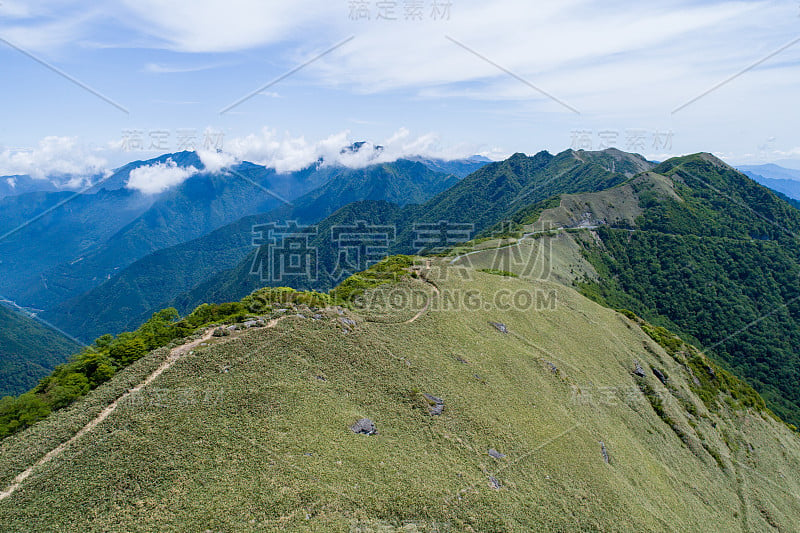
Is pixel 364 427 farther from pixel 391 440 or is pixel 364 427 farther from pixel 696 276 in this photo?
pixel 696 276

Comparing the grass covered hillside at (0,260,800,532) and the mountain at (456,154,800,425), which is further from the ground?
the grass covered hillside at (0,260,800,532)

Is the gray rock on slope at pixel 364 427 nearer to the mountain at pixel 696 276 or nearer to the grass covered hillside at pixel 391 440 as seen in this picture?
the grass covered hillside at pixel 391 440

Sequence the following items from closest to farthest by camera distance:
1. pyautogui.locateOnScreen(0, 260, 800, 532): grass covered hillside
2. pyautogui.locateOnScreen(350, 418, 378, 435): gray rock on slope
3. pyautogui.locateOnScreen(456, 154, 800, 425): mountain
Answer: pyautogui.locateOnScreen(0, 260, 800, 532): grass covered hillside, pyautogui.locateOnScreen(350, 418, 378, 435): gray rock on slope, pyautogui.locateOnScreen(456, 154, 800, 425): mountain

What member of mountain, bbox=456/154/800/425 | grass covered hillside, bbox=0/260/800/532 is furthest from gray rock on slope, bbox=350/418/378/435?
mountain, bbox=456/154/800/425

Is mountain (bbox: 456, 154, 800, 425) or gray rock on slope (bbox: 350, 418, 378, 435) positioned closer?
gray rock on slope (bbox: 350, 418, 378, 435)

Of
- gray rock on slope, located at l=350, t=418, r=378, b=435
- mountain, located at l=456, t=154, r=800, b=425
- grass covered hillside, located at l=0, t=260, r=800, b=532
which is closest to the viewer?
grass covered hillside, located at l=0, t=260, r=800, b=532

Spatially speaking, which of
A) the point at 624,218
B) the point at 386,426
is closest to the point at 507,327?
the point at 386,426

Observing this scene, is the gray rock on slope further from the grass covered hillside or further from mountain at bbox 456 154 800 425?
mountain at bbox 456 154 800 425

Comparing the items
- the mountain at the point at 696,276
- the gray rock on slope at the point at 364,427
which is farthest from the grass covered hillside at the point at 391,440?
the mountain at the point at 696,276
